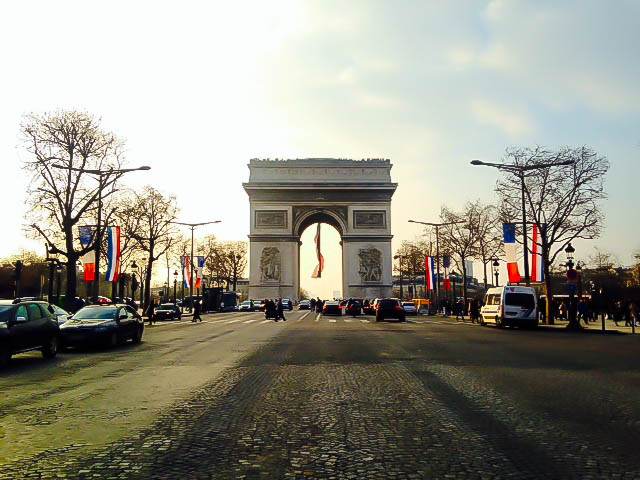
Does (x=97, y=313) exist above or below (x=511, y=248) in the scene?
below

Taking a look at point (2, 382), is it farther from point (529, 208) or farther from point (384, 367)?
point (529, 208)

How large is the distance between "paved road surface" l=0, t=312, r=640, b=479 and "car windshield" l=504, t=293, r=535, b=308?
1994cm

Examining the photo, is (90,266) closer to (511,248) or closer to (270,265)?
(511,248)

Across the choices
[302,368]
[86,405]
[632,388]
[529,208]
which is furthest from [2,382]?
[529,208]

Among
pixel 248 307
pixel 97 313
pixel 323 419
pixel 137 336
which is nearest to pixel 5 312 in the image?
pixel 97 313

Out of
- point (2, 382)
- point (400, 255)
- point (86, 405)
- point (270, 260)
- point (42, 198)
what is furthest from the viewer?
point (400, 255)

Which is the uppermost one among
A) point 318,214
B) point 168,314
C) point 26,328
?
point 318,214

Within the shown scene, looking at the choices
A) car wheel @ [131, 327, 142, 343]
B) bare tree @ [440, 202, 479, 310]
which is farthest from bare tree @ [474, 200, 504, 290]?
car wheel @ [131, 327, 142, 343]

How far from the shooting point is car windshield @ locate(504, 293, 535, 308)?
35.3 m

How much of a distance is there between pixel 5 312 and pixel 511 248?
95.9 ft

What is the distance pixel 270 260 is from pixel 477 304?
44772 millimetres

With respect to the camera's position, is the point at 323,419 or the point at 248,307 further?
the point at 248,307

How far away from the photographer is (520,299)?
116 feet

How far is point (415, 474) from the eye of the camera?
564 centimetres
